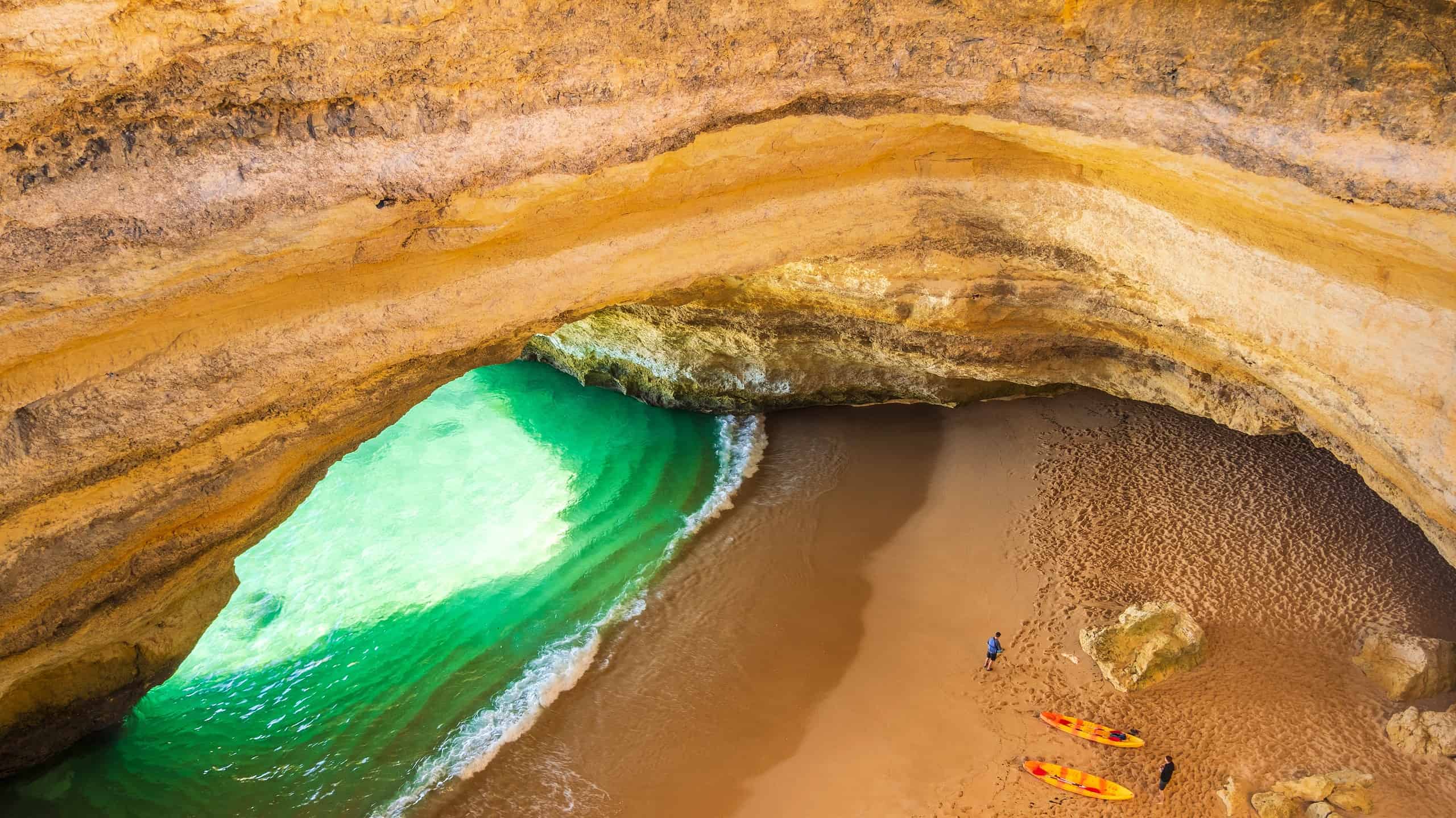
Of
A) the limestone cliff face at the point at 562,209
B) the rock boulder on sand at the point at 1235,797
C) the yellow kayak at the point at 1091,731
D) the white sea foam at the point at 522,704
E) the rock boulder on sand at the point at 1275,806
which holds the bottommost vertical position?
the rock boulder on sand at the point at 1235,797

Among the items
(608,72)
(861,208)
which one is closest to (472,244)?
(608,72)

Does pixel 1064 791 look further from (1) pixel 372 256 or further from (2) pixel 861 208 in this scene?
(1) pixel 372 256

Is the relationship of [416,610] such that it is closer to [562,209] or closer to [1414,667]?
[562,209]

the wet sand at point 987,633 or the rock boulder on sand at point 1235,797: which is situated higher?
the wet sand at point 987,633

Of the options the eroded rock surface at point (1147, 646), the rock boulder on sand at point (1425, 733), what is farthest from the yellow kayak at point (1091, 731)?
the rock boulder on sand at point (1425, 733)

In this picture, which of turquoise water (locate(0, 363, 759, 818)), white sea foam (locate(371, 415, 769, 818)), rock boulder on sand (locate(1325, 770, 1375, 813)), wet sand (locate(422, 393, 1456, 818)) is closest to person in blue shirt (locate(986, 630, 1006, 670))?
wet sand (locate(422, 393, 1456, 818))

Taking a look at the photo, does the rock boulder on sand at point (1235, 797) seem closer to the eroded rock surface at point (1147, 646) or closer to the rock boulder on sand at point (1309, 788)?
the rock boulder on sand at point (1309, 788)

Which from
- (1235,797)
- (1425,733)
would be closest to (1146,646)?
(1235,797)

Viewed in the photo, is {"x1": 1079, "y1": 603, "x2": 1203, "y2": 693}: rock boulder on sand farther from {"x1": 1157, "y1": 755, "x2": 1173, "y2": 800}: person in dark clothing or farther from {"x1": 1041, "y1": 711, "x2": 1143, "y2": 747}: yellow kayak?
{"x1": 1157, "y1": 755, "x2": 1173, "y2": 800}: person in dark clothing
